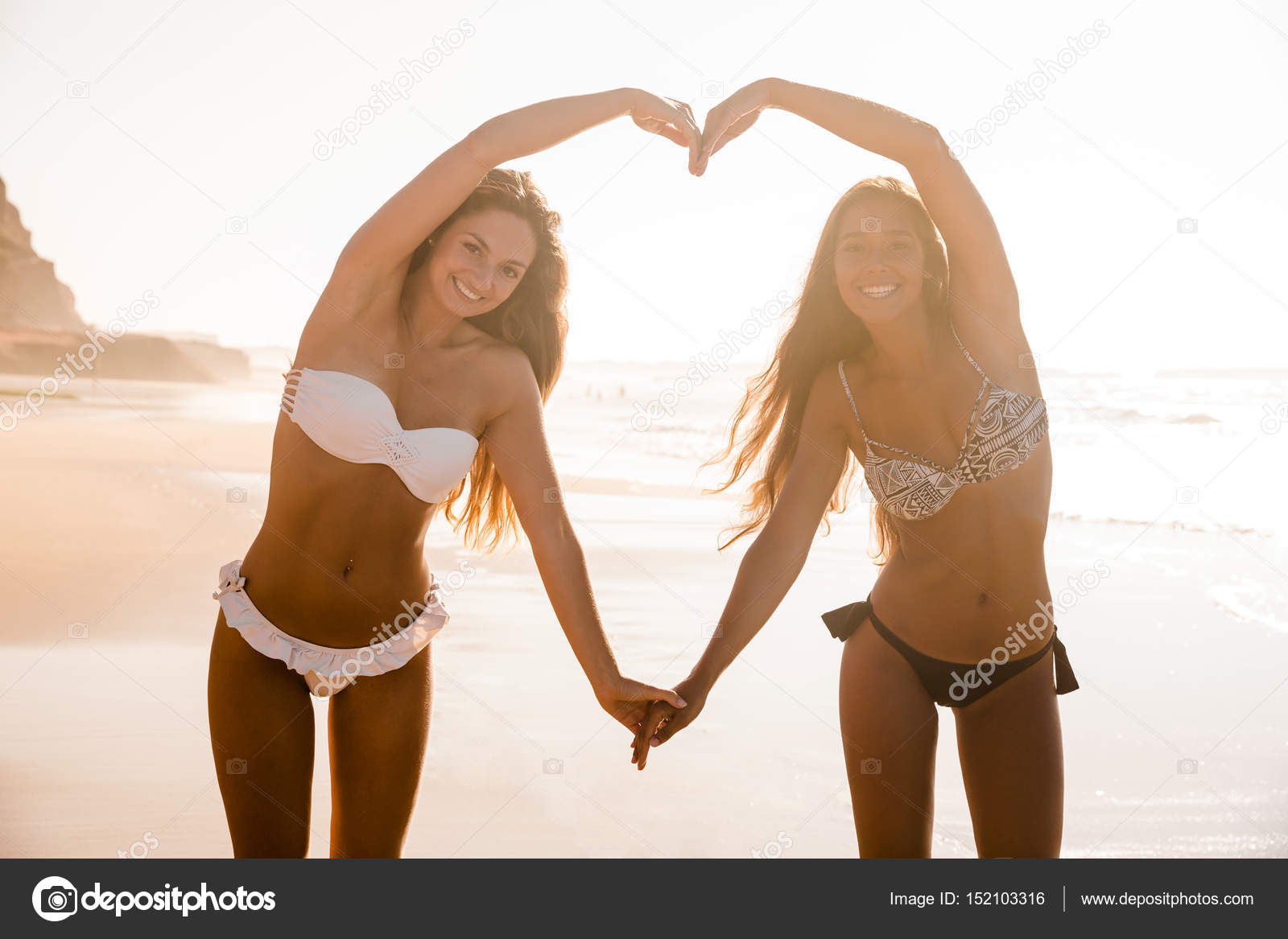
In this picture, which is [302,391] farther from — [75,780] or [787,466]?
[75,780]

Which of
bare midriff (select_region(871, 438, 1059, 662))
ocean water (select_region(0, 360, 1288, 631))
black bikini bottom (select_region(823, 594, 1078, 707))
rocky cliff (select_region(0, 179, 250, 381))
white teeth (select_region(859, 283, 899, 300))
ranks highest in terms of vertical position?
rocky cliff (select_region(0, 179, 250, 381))

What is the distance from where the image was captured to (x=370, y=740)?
286cm

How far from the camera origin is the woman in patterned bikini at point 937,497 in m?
2.82

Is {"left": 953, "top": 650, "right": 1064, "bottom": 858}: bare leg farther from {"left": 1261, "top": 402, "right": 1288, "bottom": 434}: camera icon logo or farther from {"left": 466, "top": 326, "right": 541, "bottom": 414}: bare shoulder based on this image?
{"left": 1261, "top": 402, "right": 1288, "bottom": 434}: camera icon logo

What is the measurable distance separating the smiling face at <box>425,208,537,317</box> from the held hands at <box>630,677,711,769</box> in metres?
1.29

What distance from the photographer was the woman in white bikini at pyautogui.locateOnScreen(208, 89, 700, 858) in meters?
2.72

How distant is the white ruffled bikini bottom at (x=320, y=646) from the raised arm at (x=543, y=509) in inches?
13.5

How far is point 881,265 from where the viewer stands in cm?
292

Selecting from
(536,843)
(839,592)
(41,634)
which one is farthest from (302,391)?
(839,592)

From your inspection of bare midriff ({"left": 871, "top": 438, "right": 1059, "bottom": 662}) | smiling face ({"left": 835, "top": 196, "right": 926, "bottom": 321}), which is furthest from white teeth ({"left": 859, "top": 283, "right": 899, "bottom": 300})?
bare midriff ({"left": 871, "top": 438, "right": 1059, "bottom": 662})

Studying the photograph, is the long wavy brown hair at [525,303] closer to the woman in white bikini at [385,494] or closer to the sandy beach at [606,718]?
the woman in white bikini at [385,494]

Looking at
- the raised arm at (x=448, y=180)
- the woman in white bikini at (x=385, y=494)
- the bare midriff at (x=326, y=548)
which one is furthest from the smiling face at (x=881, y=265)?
the bare midriff at (x=326, y=548)

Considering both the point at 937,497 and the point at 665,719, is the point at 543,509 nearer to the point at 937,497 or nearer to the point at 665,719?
the point at 665,719
